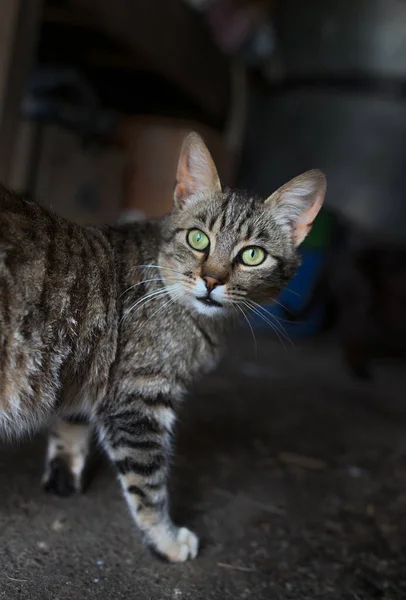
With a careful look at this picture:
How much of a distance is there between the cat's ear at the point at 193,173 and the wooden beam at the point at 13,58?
1053mm

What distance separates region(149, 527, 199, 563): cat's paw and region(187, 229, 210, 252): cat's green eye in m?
0.81

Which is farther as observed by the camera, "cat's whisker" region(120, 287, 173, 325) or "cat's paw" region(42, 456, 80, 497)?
"cat's paw" region(42, 456, 80, 497)

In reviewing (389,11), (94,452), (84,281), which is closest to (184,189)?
(84,281)

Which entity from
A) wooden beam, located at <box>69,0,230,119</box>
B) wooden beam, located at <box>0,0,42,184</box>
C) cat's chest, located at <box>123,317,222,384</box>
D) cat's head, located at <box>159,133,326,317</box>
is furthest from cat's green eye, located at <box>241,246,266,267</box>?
wooden beam, located at <box>69,0,230,119</box>

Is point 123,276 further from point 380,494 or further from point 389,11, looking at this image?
point 389,11

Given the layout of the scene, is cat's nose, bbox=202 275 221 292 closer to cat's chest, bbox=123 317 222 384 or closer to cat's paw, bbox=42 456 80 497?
cat's chest, bbox=123 317 222 384

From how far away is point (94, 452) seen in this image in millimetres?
2264

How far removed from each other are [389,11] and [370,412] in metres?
4.08

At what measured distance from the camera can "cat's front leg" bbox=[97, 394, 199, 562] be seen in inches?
67.3

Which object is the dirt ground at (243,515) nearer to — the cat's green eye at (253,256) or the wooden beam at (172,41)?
the cat's green eye at (253,256)

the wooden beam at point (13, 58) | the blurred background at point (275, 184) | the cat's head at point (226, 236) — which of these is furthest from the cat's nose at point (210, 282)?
the wooden beam at point (13, 58)

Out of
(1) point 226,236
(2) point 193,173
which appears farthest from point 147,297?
(2) point 193,173

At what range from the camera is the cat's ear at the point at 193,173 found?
1.84 meters

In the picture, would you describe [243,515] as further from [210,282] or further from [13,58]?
[13,58]
